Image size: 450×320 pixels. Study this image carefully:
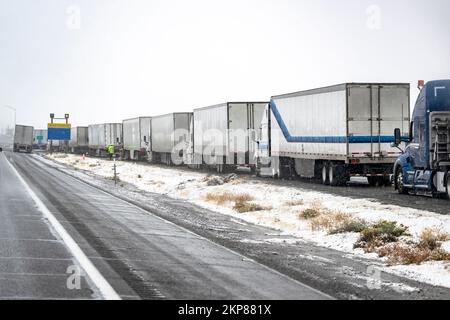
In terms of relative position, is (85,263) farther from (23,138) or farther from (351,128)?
(23,138)

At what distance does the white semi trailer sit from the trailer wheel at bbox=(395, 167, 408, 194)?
3.34m

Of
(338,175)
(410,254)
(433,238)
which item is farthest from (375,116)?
(410,254)

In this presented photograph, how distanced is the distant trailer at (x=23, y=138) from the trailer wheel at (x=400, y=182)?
80695mm

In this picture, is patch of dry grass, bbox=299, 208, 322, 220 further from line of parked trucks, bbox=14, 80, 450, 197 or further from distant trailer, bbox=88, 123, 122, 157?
distant trailer, bbox=88, 123, 122, 157

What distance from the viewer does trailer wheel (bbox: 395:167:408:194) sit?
24.5 m

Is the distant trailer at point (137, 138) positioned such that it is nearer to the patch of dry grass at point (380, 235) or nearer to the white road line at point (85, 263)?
the white road line at point (85, 263)

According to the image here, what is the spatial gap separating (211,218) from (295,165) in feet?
51.2

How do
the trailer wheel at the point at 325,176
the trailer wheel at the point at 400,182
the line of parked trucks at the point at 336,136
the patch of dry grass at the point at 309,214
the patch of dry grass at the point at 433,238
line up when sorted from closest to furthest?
the patch of dry grass at the point at 433,238 < the patch of dry grass at the point at 309,214 < the line of parked trucks at the point at 336,136 < the trailer wheel at the point at 400,182 < the trailer wheel at the point at 325,176

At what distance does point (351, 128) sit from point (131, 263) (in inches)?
735

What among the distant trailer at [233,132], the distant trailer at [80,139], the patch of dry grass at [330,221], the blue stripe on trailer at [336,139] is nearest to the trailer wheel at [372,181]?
the blue stripe on trailer at [336,139]

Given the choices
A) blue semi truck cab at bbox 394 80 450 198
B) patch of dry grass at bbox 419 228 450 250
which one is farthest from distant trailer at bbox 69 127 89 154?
patch of dry grass at bbox 419 228 450 250

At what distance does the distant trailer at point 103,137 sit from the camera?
7938 centimetres

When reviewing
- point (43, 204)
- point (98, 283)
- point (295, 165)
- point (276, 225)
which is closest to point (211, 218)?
point (276, 225)

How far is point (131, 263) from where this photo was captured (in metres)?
10.7
